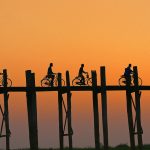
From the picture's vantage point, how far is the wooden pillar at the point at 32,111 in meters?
35.5

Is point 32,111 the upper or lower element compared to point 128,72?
lower

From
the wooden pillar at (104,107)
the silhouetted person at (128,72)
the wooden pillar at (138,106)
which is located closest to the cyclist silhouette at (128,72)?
the silhouetted person at (128,72)

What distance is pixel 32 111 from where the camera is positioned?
3603 centimetres

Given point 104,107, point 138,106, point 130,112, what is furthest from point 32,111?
point 138,106

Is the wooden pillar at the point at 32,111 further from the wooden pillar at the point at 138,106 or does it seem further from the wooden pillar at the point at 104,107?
the wooden pillar at the point at 138,106

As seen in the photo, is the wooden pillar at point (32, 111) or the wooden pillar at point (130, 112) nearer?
the wooden pillar at point (32, 111)

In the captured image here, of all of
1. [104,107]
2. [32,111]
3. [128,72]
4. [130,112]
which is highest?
[128,72]

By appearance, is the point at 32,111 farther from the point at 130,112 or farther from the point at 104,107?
the point at 130,112

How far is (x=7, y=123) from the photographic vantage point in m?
39.2

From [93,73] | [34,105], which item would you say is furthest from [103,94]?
[34,105]

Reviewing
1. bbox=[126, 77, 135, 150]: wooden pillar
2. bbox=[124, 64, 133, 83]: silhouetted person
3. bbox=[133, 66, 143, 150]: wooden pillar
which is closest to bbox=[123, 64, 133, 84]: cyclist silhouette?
bbox=[124, 64, 133, 83]: silhouetted person

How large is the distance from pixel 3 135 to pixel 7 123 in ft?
2.34

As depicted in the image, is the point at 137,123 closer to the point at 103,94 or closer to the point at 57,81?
the point at 103,94

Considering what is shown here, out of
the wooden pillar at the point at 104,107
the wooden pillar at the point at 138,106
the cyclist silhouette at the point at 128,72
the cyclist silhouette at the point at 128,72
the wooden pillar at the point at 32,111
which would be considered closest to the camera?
the wooden pillar at the point at 32,111
